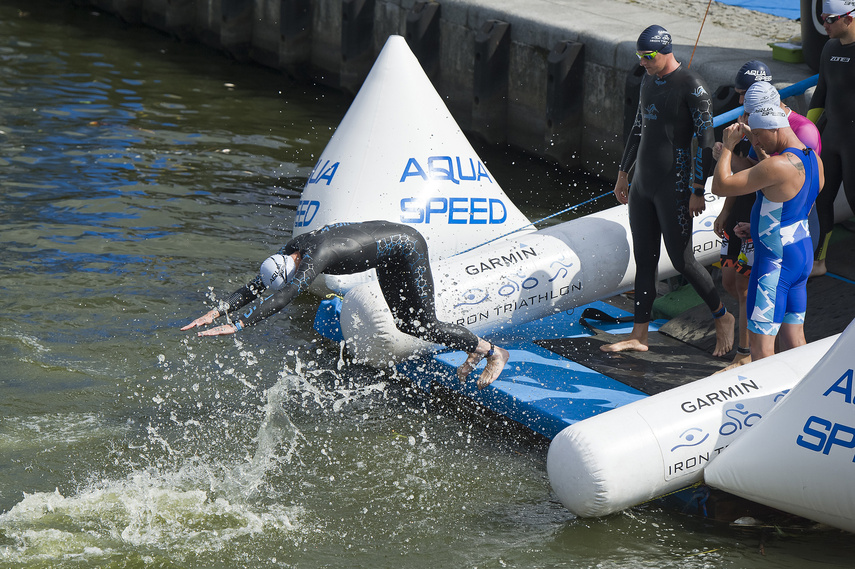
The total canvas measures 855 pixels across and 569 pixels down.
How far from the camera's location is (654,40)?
608cm

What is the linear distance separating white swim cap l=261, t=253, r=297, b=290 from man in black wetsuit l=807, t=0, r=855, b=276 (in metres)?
3.60

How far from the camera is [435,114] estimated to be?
312 inches

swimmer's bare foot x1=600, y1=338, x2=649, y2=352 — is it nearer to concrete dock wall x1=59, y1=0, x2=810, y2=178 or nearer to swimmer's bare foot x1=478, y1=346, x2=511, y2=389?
swimmer's bare foot x1=478, y1=346, x2=511, y2=389

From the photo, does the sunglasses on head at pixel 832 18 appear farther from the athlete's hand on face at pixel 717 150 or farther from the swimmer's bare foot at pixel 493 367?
the swimmer's bare foot at pixel 493 367

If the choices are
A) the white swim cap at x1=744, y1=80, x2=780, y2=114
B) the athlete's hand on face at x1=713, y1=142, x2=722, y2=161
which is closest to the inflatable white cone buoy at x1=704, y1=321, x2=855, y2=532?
the white swim cap at x1=744, y1=80, x2=780, y2=114

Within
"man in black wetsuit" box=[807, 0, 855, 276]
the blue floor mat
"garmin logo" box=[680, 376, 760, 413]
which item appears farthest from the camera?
the blue floor mat

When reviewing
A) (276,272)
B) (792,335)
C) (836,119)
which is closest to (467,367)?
(276,272)

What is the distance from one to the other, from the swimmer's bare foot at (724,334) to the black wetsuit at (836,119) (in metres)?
1.00

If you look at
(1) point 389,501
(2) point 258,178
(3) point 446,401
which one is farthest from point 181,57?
(1) point 389,501

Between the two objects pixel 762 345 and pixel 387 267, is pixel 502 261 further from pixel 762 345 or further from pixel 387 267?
pixel 762 345

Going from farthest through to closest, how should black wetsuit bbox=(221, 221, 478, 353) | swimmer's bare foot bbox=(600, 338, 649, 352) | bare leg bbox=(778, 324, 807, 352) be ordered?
1. swimmer's bare foot bbox=(600, 338, 649, 352)
2. bare leg bbox=(778, 324, 807, 352)
3. black wetsuit bbox=(221, 221, 478, 353)

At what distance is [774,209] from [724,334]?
1.27 metres

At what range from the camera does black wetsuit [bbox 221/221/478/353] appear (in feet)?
18.2

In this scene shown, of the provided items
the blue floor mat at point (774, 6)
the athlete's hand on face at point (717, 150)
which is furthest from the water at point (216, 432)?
the blue floor mat at point (774, 6)
